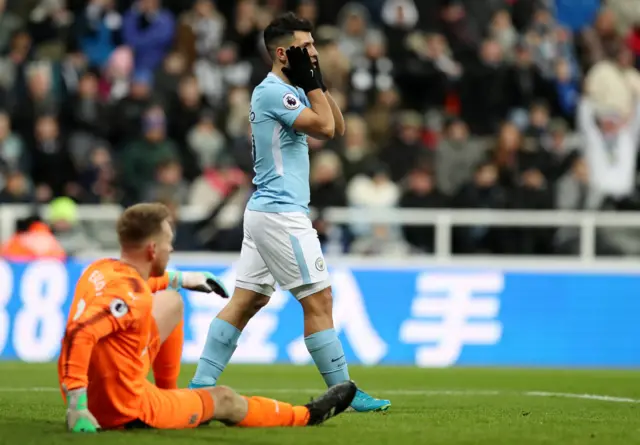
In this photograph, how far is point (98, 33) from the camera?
19.1 metres

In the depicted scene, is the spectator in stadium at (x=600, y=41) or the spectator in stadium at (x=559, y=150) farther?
the spectator in stadium at (x=600, y=41)

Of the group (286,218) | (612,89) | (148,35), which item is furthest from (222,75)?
(286,218)

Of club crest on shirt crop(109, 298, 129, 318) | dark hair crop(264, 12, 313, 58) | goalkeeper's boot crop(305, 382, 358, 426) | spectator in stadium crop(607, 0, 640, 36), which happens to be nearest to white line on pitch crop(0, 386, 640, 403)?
goalkeeper's boot crop(305, 382, 358, 426)

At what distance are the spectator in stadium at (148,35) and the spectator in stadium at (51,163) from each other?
221 cm

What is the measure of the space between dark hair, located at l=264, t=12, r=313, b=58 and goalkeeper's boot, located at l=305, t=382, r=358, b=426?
89.8 inches

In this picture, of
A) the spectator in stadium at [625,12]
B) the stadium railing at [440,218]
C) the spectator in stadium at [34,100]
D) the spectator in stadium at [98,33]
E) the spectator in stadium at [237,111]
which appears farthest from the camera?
the spectator in stadium at [625,12]

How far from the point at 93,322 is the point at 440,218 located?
9.83 metres

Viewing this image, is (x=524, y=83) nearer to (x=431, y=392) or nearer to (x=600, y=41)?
(x=600, y=41)

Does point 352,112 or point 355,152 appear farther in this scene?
point 352,112

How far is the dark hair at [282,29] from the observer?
27.3ft

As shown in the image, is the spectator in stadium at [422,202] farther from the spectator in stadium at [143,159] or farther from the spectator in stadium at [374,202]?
the spectator in stadium at [143,159]

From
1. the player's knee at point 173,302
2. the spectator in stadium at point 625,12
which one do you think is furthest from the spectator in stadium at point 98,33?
the player's knee at point 173,302

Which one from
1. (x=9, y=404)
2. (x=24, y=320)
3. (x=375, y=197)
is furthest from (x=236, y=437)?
(x=375, y=197)

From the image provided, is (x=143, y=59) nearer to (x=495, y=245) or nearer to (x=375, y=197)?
(x=375, y=197)
